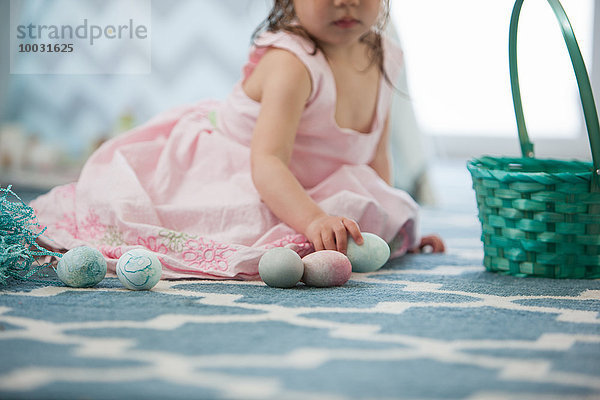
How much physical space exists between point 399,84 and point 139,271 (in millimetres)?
1167

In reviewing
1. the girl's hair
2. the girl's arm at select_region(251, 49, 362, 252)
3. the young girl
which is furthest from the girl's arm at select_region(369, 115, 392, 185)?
the girl's arm at select_region(251, 49, 362, 252)

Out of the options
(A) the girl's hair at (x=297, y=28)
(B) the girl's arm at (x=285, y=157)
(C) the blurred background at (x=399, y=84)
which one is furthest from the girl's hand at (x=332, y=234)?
(C) the blurred background at (x=399, y=84)

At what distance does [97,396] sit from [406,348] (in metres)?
0.29

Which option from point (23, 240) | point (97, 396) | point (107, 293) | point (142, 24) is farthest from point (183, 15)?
point (97, 396)

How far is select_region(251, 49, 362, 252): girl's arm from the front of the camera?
3.51 feet

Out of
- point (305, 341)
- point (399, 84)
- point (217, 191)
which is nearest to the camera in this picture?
point (305, 341)

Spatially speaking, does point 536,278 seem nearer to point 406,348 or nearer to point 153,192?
point 406,348

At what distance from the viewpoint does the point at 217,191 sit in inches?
49.7

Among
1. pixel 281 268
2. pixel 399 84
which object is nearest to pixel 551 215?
pixel 281 268

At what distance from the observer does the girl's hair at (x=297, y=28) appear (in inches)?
51.4

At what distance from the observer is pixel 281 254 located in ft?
3.18

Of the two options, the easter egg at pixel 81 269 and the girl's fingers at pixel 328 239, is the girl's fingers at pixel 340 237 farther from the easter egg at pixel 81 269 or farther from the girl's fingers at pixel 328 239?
the easter egg at pixel 81 269

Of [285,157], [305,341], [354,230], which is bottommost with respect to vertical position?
[305,341]

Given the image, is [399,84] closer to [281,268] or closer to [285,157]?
[285,157]
